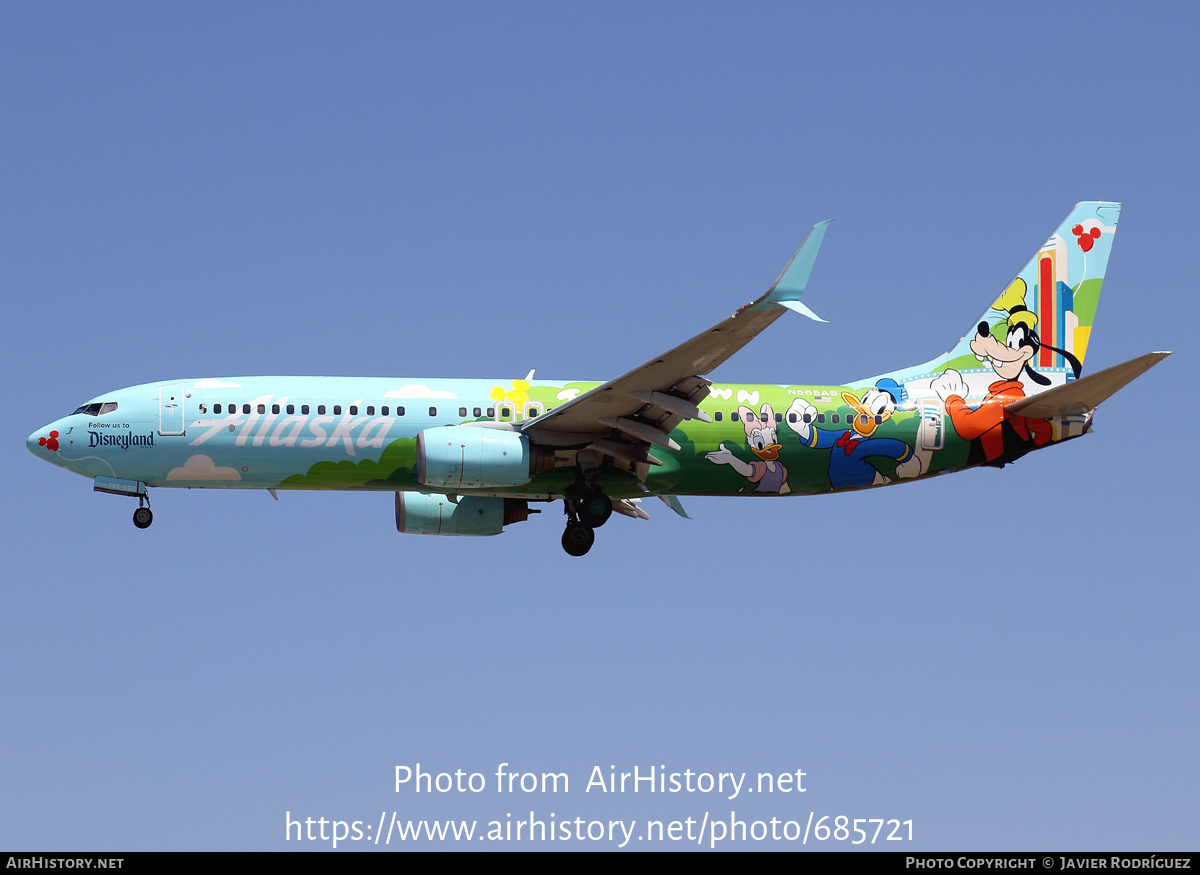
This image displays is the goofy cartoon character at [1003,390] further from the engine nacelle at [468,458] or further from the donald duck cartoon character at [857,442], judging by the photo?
the engine nacelle at [468,458]

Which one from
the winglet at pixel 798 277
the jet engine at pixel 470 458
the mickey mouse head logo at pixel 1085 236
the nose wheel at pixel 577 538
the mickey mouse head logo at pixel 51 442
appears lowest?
the nose wheel at pixel 577 538

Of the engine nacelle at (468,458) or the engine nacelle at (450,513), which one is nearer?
the engine nacelle at (468,458)

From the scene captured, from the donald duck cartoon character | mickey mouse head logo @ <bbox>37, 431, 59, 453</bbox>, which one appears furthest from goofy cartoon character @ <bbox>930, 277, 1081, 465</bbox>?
mickey mouse head logo @ <bbox>37, 431, 59, 453</bbox>

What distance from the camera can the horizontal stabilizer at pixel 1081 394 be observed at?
37.0 metres

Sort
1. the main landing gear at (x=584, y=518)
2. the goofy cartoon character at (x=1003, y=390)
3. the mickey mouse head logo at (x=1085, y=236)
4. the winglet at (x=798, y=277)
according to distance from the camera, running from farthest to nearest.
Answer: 1. the mickey mouse head logo at (x=1085, y=236)
2. the goofy cartoon character at (x=1003, y=390)
3. the main landing gear at (x=584, y=518)
4. the winglet at (x=798, y=277)

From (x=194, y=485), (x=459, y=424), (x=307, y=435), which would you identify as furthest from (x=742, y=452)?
(x=194, y=485)

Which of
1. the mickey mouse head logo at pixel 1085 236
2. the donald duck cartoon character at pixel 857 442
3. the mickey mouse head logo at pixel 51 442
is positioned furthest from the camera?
the mickey mouse head logo at pixel 1085 236

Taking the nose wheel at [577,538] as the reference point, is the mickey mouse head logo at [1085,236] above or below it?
above

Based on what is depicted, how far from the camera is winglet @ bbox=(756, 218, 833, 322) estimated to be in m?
32.0

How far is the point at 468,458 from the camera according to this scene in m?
36.6

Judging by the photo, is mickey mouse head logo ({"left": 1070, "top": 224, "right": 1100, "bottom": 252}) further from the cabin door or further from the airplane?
the cabin door

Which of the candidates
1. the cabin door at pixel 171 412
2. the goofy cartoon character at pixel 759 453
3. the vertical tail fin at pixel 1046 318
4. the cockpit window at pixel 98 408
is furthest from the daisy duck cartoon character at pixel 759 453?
the cockpit window at pixel 98 408

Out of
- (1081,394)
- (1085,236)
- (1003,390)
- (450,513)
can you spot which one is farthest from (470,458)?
(1085,236)

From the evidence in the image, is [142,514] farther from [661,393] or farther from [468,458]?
[661,393]
